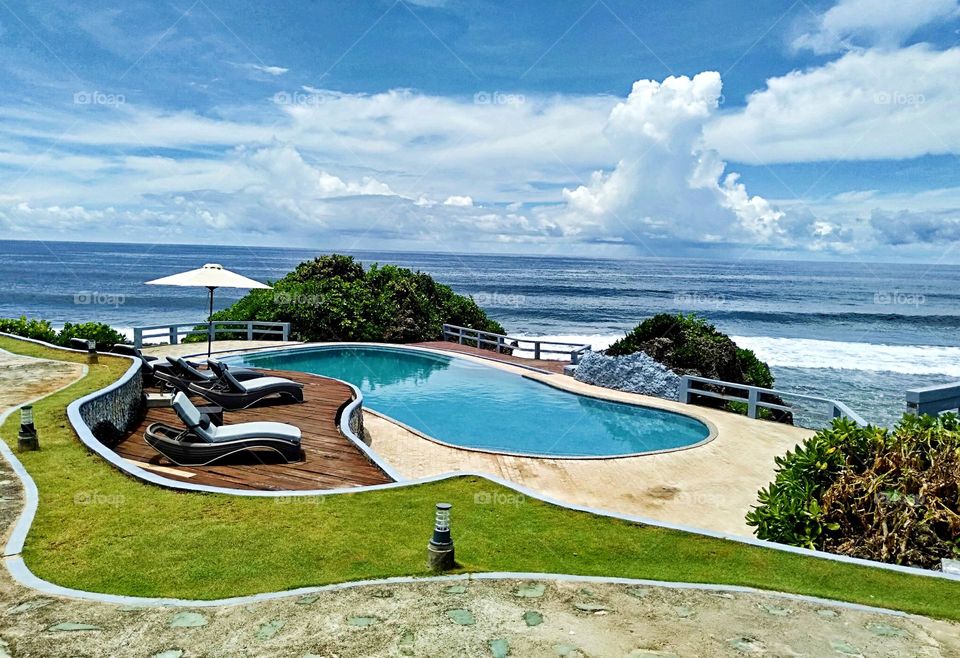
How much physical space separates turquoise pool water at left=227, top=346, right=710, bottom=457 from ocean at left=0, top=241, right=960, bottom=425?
1401cm

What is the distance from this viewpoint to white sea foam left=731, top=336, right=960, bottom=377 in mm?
41656

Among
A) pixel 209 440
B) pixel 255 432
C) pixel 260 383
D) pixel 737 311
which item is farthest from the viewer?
pixel 737 311

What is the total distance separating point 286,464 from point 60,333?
611 inches

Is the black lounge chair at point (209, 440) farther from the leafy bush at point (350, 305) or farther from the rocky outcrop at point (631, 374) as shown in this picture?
Answer: the leafy bush at point (350, 305)

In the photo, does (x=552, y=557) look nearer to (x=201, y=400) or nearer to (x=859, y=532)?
(x=859, y=532)

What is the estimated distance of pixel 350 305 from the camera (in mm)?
31547

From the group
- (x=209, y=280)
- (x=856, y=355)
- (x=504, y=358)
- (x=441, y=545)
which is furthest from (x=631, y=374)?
(x=856, y=355)

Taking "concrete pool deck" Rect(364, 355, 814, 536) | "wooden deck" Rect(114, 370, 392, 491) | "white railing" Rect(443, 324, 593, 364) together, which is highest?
"white railing" Rect(443, 324, 593, 364)

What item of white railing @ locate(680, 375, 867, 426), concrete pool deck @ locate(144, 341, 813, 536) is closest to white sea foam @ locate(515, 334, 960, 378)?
white railing @ locate(680, 375, 867, 426)

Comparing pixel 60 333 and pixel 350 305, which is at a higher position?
pixel 350 305

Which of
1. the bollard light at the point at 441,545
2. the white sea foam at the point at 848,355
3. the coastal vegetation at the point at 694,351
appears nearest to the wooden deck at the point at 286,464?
the bollard light at the point at 441,545

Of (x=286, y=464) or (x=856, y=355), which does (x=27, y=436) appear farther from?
(x=856, y=355)

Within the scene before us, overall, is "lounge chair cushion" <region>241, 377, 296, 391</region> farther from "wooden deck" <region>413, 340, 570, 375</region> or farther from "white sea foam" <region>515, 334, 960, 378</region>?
"white sea foam" <region>515, 334, 960, 378</region>

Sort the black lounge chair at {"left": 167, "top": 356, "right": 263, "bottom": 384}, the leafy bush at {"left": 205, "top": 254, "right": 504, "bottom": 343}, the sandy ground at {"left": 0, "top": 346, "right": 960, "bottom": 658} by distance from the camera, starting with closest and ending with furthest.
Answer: the sandy ground at {"left": 0, "top": 346, "right": 960, "bottom": 658} < the black lounge chair at {"left": 167, "top": 356, "right": 263, "bottom": 384} < the leafy bush at {"left": 205, "top": 254, "right": 504, "bottom": 343}
